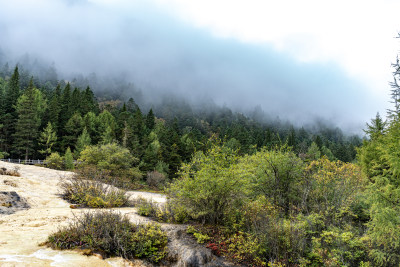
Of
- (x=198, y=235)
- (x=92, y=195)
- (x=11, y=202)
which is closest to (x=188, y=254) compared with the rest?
(x=198, y=235)

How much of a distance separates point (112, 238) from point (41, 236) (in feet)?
8.13

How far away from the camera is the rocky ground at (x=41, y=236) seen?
6435 mm

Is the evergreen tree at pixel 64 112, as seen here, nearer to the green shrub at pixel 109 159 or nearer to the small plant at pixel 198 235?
the green shrub at pixel 109 159

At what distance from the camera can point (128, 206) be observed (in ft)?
45.2

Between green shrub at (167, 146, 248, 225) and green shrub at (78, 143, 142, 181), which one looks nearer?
green shrub at (167, 146, 248, 225)

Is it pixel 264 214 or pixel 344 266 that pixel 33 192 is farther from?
pixel 344 266

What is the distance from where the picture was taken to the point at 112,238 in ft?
25.4

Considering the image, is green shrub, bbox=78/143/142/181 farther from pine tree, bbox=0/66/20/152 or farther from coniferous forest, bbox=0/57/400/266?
pine tree, bbox=0/66/20/152

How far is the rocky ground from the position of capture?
6435 mm

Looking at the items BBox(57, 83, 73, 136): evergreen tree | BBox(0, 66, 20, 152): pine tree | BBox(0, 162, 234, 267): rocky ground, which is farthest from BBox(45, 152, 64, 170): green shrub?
BBox(0, 162, 234, 267): rocky ground

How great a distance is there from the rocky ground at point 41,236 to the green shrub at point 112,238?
316 mm

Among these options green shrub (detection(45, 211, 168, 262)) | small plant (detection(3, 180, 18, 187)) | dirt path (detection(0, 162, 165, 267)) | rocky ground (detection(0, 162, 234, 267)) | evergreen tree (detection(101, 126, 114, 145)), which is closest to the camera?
dirt path (detection(0, 162, 165, 267))

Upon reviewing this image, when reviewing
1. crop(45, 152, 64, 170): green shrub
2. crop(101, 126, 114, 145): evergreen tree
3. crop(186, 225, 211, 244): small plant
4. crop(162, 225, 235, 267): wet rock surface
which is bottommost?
crop(45, 152, 64, 170): green shrub

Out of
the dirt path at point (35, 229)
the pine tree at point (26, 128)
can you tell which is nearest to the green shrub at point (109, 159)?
the dirt path at point (35, 229)
